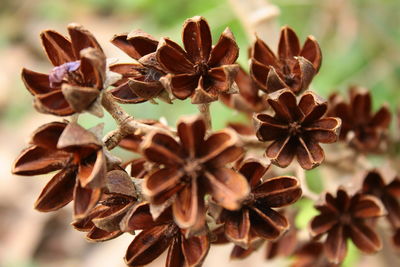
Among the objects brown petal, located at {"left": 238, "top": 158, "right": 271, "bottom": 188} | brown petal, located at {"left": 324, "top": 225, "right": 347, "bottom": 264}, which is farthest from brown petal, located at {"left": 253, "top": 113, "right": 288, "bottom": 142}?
brown petal, located at {"left": 324, "top": 225, "right": 347, "bottom": 264}

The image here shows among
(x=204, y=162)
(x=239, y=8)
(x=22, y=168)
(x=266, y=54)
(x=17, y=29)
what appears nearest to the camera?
(x=204, y=162)

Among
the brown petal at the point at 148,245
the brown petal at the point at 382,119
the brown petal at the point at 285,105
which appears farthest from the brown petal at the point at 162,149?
the brown petal at the point at 382,119

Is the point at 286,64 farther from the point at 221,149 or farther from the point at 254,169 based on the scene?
the point at 221,149

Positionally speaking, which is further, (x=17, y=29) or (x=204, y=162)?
(x=17, y=29)

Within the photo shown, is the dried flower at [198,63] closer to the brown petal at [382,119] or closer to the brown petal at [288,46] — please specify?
the brown petal at [288,46]

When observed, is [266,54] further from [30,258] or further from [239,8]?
[30,258]

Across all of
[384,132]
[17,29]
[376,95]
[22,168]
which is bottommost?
[22,168]

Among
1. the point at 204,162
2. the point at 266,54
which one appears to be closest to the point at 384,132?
the point at 266,54

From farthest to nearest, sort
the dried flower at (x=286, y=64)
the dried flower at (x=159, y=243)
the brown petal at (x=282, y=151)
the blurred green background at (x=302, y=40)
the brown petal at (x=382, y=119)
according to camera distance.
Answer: the blurred green background at (x=302, y=40) < the brown petal at (x=382, y=119) < the dried flower at (x=286, y=64) < the brown petal at (x=282, y=151) < the dried flower at (x=159, y=243)
